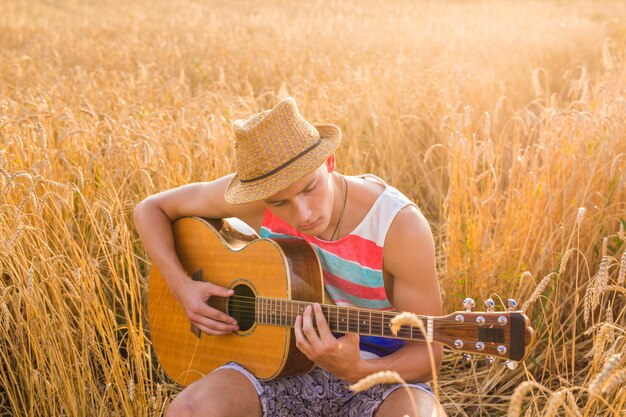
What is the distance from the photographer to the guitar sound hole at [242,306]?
7.82 ft

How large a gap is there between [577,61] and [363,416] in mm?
7283

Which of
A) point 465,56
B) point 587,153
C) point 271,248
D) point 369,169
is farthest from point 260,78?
point 271,248

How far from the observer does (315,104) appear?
5035 millimetres

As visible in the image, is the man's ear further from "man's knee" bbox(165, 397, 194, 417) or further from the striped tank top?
"man's knee" bbox(165, 397, 194, 417)

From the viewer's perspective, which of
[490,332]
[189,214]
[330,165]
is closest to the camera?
[490,332]

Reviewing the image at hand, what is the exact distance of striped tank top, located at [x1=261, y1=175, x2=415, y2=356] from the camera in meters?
2.16

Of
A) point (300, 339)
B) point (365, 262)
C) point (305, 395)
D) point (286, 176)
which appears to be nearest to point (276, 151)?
point (286, 176)

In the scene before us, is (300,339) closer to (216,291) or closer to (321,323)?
(321,323)

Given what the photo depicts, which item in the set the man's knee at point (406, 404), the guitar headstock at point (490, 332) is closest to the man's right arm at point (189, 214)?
the man's knee at point (406, 404)

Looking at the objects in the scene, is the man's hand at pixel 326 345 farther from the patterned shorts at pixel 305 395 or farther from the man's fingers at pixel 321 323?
the patterned shorts at pixel 305 395

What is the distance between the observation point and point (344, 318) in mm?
1998

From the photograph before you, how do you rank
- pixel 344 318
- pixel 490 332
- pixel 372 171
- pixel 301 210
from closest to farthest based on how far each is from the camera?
pixel 490 332, pixel 344 318, pixel 301 210, pixel 372 171

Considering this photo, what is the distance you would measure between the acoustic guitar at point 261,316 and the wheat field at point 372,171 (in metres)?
0.14

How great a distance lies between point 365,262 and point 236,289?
55 centimetres
